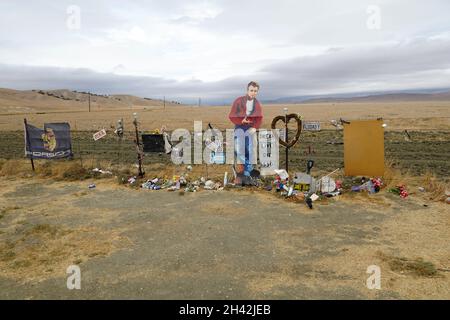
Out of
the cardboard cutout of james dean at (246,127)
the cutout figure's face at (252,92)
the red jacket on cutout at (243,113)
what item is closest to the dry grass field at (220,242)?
the cardboard cutout of james dean at (246,127)

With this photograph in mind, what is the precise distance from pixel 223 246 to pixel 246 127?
17.9 feet

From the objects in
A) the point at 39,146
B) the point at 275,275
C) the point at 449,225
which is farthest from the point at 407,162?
the point at 39,146

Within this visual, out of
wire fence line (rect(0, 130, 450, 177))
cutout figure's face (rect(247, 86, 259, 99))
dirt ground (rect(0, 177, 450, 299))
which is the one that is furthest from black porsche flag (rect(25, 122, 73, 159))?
cutout figure's face (rect(247, 86, 259, 99))

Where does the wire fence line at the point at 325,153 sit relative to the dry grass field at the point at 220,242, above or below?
above

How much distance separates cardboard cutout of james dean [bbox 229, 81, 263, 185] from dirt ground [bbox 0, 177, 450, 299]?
3.83 ft

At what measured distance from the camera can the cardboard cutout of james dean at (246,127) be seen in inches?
460

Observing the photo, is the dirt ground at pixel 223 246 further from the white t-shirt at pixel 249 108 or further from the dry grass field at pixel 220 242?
the white t-shirt at pixel 249 108

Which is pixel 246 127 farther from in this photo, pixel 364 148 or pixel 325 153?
pixel 325 153

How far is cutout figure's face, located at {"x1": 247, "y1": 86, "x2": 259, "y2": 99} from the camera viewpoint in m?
11.6

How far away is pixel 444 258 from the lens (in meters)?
6.35

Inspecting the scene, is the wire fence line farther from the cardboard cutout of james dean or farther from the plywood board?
the cardboard cutout of james dean
